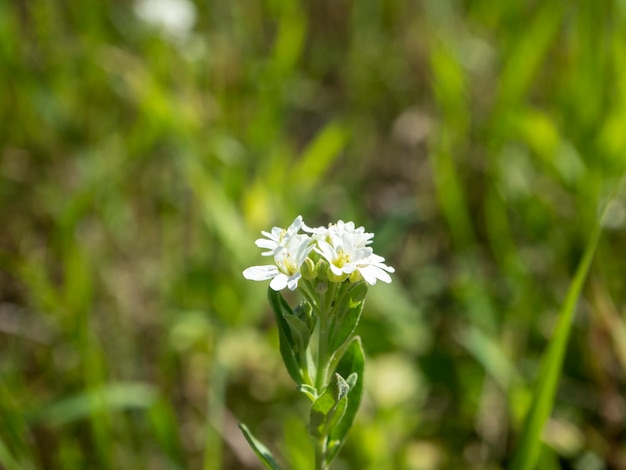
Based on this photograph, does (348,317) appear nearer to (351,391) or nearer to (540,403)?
(351,391)

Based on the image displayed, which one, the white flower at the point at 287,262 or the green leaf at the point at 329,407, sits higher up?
the white flower at the point at 287,262

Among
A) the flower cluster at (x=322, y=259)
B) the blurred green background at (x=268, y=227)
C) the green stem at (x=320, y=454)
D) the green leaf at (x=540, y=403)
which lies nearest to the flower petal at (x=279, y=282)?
the flower cluster at (x=322, y=259)

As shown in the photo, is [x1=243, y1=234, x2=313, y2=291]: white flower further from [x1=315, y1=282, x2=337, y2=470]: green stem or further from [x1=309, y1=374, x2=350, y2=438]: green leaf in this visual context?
[x1=309, y1=374, x2=350, y2=438]: green leaf

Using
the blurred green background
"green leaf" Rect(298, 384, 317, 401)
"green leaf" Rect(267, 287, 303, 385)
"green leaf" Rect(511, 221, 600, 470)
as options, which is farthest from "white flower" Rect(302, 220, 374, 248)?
the blurred green background

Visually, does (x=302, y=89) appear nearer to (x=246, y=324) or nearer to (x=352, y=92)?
(x=352, y=92)

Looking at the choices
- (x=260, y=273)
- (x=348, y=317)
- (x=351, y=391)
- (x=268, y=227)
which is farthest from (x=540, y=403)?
(x=268, y=227)

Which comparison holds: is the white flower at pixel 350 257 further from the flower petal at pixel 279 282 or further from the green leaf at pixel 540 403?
the green leaf at pixel 540 403
